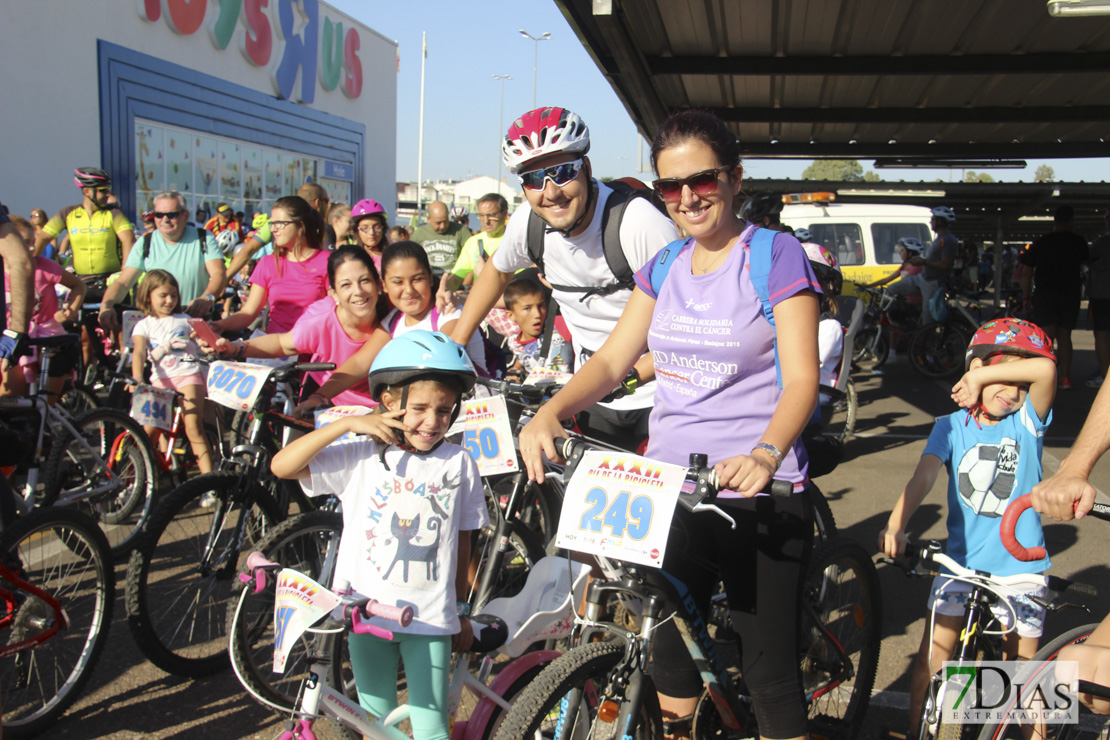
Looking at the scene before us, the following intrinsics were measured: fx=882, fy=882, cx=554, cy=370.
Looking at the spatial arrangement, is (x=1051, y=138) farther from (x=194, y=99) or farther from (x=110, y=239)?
(x=194, y=99)

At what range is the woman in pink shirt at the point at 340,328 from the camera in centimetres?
422

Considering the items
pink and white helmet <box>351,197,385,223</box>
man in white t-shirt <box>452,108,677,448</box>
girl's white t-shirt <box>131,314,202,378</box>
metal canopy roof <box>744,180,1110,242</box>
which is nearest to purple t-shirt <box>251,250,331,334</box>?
girl's white t-shirt <box>131,314,202,378</box>

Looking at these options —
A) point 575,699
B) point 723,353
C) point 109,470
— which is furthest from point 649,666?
point 109,470

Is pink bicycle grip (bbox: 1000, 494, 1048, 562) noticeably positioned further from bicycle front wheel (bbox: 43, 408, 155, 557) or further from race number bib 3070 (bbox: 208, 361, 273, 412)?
bicycle front wheel (bbox: 43, 408, 155, 557)

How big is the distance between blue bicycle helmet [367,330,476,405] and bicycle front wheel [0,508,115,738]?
5.19 ft

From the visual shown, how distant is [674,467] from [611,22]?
12.8ft

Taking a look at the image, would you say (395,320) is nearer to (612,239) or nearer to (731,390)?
(612,239)

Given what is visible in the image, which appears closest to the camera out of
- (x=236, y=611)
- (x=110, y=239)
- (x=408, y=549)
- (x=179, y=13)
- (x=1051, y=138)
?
(x=408, y=549)

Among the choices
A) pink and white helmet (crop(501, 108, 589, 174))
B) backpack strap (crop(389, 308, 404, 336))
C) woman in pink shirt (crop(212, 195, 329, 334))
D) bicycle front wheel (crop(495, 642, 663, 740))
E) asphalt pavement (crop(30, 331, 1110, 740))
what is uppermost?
pink and white helmet (crop(501, 108, 589, 174))

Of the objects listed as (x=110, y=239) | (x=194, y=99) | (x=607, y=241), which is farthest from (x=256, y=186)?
(x=607, y=241)

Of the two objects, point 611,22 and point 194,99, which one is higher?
point 194,99

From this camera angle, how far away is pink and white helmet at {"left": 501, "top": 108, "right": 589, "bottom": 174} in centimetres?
336

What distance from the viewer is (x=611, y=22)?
5.24 meters

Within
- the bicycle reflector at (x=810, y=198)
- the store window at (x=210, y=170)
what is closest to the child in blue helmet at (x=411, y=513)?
the bicycle reflector at (x=810, y=198)
